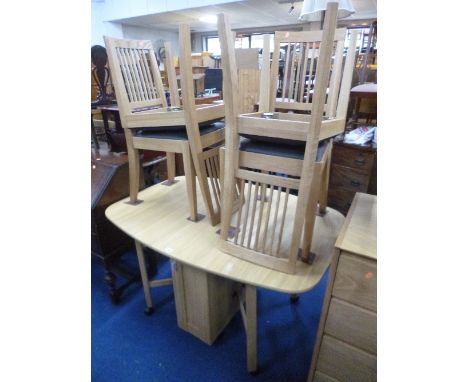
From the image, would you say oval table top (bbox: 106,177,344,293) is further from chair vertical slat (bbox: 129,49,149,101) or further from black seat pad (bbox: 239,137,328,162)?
chair vertical slat (bbox: 129,49,149,101)

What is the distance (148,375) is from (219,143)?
114cm

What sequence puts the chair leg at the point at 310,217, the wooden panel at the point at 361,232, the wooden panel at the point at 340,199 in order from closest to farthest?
the wooden panel at the point at 361,232
the chair leg at the point at 310,217
the wooden panel at the point at 340,199

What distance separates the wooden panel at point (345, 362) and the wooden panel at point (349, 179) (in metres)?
1.29

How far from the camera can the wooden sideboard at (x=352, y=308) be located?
75 cm

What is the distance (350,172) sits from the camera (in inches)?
76.9

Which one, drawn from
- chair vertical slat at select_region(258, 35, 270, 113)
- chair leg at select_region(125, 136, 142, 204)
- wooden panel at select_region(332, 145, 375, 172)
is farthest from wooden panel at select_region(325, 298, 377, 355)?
wooden panel at select_region(332, 145, 375, 172)

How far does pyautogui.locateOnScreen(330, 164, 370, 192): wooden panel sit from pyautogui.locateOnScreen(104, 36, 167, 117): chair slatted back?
1.33 meters

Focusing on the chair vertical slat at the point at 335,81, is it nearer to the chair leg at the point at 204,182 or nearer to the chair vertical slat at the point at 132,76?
the chair leg at the point at 204,182

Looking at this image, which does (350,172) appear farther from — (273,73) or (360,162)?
(273,73)

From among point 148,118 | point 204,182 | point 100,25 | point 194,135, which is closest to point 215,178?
point 204,182

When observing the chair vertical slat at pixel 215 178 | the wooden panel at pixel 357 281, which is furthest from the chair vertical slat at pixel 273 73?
the wooden panel at pixel 357 281
